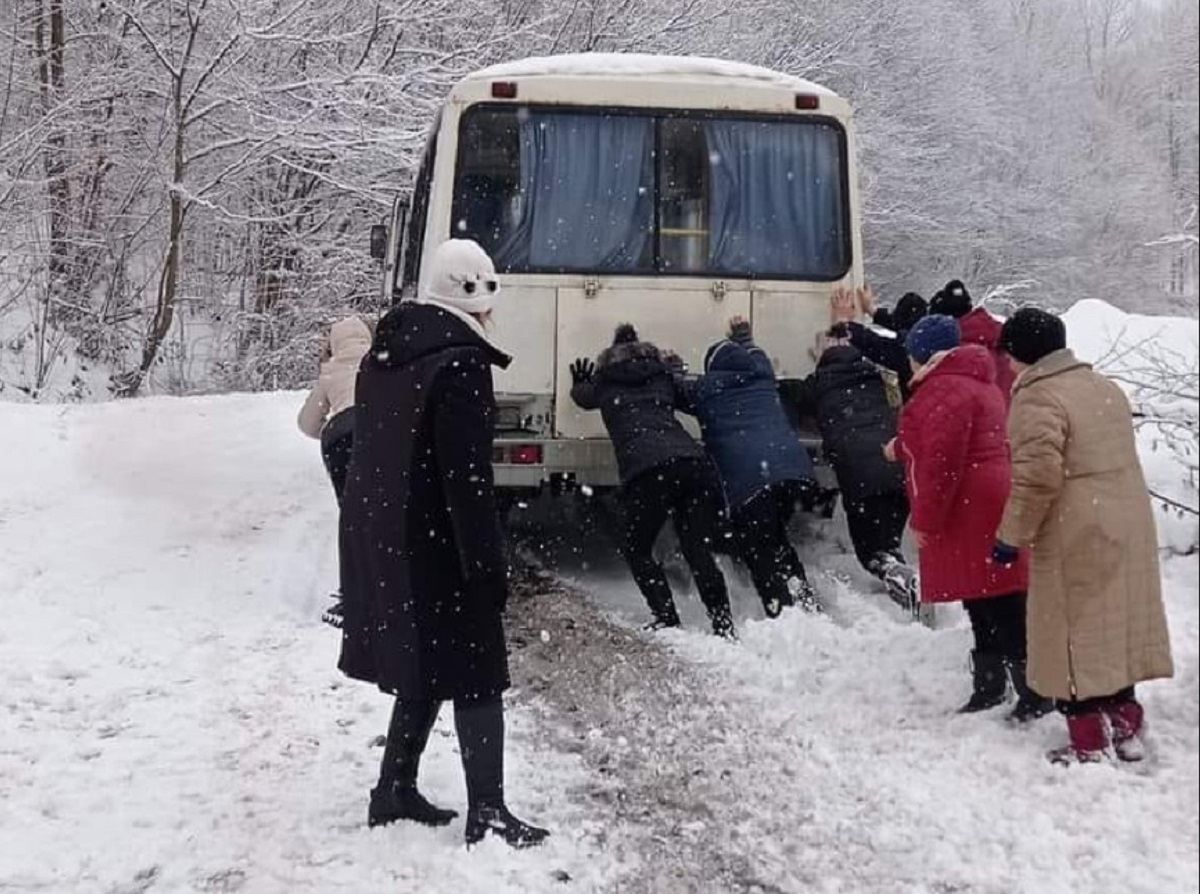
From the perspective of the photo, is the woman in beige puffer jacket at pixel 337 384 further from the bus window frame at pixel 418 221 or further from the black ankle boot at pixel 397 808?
the black ankle boot at pixel 397 808

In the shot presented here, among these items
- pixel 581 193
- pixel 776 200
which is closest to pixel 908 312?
pixel 776 200

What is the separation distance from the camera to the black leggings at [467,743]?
13.5ft

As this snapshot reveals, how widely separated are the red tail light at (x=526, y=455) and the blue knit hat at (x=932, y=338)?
9.07 ft

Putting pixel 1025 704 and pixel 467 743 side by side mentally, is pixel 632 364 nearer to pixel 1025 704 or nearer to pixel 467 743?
pixel 1025 704

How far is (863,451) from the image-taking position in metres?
7.16

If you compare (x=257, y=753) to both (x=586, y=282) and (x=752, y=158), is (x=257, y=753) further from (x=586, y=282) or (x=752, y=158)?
(x=752, y=158)

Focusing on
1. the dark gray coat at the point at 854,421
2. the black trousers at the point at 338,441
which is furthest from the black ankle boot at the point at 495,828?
the dark gray coat at the point at 854,421

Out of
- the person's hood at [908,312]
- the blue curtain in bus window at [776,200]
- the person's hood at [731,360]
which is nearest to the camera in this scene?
the person's hood at [731,360]

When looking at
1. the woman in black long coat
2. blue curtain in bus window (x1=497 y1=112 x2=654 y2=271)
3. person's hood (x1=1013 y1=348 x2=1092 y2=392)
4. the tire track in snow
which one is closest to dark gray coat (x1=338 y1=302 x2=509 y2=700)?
the woman in black long coat

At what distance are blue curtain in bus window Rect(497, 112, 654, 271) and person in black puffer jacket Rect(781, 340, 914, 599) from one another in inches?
60.0

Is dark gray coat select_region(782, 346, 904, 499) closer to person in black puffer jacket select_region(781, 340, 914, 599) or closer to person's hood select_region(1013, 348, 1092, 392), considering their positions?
person in black puffer jacket select_region(781, 340, 914, 599)

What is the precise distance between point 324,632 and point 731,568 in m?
2.76

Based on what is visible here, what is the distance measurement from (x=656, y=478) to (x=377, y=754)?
2287mm

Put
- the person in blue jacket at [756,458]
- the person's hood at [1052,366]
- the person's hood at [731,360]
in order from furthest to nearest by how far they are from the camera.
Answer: the person's hood at [731,360]
the person in blue jacket at [756,458]
the person's hood at [1052,366]
